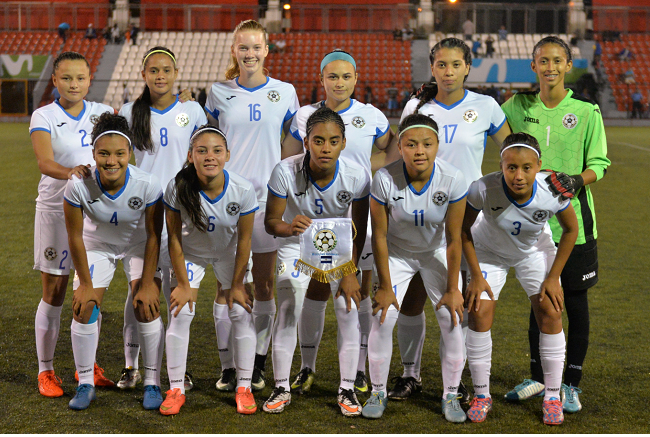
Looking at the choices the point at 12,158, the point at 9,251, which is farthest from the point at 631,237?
the point at 12,158

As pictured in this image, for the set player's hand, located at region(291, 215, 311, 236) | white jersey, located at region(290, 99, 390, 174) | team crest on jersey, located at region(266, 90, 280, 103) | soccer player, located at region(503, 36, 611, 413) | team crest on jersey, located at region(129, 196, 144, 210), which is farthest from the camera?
team crest on jersey, located at region(266, 90, 280, 103)

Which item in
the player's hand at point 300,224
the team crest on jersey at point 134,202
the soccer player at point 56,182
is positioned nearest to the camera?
the player's hand at point 300,224

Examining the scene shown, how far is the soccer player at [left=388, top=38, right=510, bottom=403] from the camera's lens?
3.72 metres

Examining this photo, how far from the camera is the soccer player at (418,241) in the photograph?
3.44m

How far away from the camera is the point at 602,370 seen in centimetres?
420

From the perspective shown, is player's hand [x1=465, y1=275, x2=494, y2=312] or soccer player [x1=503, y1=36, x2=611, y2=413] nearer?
player's hand [x1=465, y1=275, x2=494, y2=312]

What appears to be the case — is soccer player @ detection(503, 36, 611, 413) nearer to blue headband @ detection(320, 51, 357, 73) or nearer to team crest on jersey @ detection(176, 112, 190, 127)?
blue headband @ detection(320, 51, 357, 73)

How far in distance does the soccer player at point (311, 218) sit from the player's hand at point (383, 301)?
0.44 feet

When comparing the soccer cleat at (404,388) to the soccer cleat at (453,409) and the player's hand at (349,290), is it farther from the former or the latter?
the player's hand at (349,290)

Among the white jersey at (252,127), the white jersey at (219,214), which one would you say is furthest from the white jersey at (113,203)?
the white jersey at (252,127)

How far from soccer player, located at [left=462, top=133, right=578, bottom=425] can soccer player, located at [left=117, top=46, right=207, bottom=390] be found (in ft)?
5.34

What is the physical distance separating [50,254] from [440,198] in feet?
7.10

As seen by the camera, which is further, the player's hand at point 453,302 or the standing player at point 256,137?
the standing player at point 256,137

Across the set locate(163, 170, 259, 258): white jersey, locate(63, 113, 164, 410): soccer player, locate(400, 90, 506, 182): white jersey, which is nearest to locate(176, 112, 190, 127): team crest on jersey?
locate(63, 113, 164, 410): soccer player
